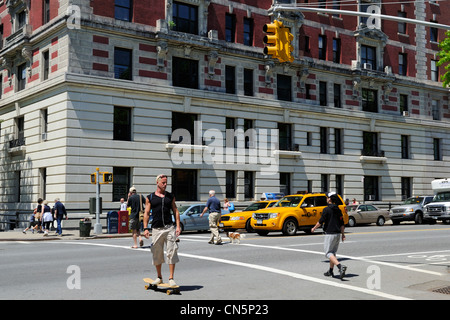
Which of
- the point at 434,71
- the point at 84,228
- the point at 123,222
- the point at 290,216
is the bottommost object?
the point at 84,228

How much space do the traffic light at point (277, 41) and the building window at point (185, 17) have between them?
63.2 ft

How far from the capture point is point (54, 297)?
883 centimetres

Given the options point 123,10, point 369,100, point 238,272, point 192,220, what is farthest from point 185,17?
point 238,272

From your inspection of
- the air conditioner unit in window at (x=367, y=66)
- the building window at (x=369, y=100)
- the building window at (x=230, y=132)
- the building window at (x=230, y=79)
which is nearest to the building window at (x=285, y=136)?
the building window at (x=230, y=132)

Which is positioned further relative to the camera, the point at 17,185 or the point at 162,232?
the point at 17,185

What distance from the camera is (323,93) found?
39406 mm

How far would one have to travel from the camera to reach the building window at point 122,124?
29734 millimetres

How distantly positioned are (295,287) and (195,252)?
20.4 ft

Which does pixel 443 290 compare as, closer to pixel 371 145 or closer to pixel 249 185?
pixel 249 185

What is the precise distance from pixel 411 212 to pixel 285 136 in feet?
32.8

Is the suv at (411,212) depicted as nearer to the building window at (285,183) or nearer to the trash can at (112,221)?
the building window at (285,183)

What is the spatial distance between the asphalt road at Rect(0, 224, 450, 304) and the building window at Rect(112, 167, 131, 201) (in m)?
11.1
